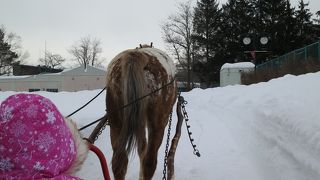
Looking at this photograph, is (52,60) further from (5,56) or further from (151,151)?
(151,151)

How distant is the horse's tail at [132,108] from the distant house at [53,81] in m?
56.0

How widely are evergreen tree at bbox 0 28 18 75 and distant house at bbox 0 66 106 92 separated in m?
12.9

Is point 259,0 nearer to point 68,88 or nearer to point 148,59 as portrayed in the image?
point 68,88

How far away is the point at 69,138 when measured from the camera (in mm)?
2092

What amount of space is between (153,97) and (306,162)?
2.39 m

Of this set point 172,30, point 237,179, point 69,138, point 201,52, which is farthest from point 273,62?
point 172,30

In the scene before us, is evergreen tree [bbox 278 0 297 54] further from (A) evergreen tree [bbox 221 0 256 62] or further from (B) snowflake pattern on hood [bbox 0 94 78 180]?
(B) snowflake pattern on hood [bbox 0 94 78 180]

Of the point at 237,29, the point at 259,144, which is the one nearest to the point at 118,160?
Result: the point at 259,144

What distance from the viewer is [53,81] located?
60.5m

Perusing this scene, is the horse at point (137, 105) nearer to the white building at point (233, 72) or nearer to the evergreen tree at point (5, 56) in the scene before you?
the white building at point (233, 72)

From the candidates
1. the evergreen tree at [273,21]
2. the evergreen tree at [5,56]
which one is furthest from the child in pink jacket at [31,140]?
the evergreen tree at [5,56]

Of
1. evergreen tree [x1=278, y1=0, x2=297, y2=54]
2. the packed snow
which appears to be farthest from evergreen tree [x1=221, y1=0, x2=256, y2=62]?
the packed snow

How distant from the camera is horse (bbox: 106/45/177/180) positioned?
447cm

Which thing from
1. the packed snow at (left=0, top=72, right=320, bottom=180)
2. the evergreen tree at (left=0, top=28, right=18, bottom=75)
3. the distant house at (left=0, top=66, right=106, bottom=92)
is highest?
the evergreen tree at (left=0, top=28, right=18, bottom=75)
